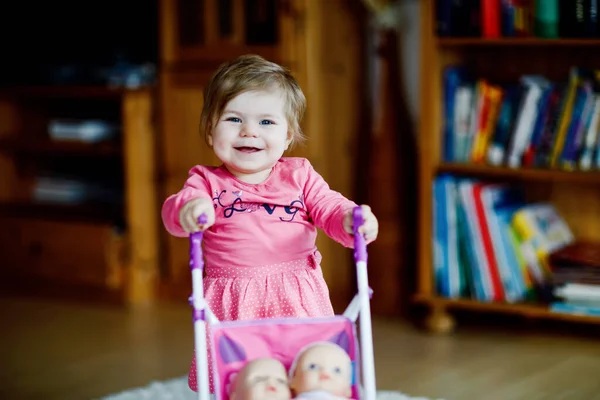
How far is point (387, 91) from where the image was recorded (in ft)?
9.24

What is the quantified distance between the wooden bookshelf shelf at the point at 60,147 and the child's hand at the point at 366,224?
1806mm

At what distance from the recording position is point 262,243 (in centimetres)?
164

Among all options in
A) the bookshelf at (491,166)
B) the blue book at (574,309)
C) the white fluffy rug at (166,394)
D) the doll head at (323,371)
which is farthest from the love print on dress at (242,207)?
the blue book at (574,309)

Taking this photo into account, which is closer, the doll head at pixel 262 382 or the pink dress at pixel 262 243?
the doll head at pixel 262 382

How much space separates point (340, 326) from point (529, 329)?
148 cm

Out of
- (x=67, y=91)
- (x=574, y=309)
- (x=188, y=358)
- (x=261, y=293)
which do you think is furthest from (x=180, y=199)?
(x=67, y=91)

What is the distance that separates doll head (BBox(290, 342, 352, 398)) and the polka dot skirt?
24 cm

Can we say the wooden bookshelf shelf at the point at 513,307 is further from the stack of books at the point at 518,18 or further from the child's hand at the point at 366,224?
the child's hand at the point at 366,224

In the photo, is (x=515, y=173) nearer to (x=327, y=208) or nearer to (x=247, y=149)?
(x=327, y=208)

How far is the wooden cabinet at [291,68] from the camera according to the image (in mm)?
2816

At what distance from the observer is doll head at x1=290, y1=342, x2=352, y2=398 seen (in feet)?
4.44

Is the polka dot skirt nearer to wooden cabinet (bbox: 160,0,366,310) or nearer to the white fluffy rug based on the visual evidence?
the white fluffy rug

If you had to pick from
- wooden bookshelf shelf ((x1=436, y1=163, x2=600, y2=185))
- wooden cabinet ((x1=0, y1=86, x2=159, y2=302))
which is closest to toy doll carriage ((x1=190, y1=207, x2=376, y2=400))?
wooden bookshelf shelf ((x1=436, y1=163, x2=600, y2=185))

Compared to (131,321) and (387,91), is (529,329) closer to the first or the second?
(387,91)
